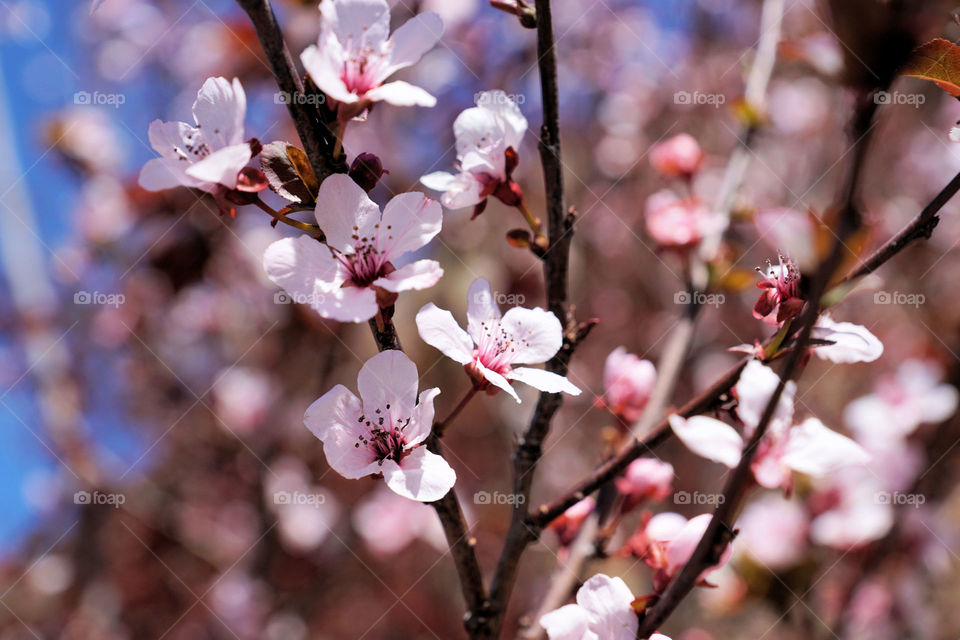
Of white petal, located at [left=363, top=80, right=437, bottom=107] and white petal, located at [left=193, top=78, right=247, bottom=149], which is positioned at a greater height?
white petal, located at [left=363, top=80, right=437, bottom=107]

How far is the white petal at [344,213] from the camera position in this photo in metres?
0.68

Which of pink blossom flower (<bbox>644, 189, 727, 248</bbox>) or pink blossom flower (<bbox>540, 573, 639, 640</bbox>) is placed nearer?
pink blossom flower (<bbox>540, 573, 639, 640</bbox>)

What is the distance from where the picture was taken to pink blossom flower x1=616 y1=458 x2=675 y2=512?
100cm

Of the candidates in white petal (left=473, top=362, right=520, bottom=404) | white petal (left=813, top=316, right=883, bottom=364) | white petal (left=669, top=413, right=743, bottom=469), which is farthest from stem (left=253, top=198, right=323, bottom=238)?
white petal (left=813, top=316, right=883, bottom=364)

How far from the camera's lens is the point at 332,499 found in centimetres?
272

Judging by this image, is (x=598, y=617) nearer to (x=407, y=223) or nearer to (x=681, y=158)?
(x=407, y=223)

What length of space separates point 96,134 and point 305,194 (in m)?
2.83

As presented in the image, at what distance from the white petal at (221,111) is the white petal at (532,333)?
0.38 m

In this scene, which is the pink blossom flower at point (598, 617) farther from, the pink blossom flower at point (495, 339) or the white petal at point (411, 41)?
the white petal at point (411, 41)

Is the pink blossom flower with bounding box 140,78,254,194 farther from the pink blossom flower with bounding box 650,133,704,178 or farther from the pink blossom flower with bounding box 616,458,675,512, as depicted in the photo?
the pink blossom flower with bounding box 650,133,704,178

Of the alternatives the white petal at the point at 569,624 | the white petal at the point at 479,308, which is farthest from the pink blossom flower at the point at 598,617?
the white petal at the point at 479,308

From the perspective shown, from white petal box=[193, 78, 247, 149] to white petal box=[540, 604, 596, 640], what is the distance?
65 cm

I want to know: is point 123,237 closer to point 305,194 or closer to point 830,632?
point 305,194

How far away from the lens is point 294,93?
0.68 meters
